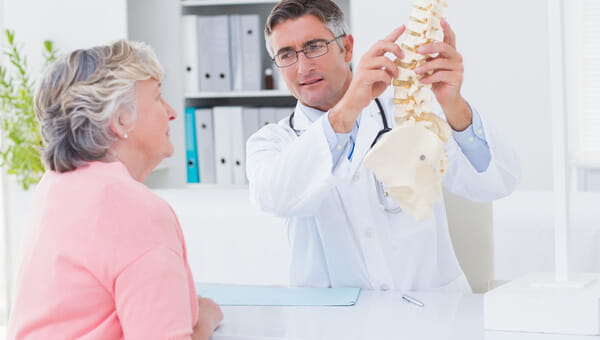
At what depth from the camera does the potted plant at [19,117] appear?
3400 mm

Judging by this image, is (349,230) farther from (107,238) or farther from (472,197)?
(107,238)

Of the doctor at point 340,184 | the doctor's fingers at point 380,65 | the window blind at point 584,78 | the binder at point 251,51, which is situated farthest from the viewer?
the binder at point 251,51

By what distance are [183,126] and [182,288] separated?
Result: 2496mm

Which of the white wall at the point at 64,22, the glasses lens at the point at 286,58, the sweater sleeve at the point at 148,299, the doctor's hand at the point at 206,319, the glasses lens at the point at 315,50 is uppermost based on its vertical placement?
the white wall at the point at 64,22

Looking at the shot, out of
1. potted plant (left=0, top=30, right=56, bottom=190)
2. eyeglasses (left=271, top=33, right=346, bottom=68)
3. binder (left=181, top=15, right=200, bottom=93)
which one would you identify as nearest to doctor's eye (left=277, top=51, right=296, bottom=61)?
eyeglasses (left=271, top=33, right=346, bottom=68)

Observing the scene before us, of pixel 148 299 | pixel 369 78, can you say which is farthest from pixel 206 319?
pixel 369 78

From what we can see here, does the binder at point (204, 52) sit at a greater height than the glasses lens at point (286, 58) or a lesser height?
greater

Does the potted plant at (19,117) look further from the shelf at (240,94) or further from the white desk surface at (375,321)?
the white desk surface at (375,321)

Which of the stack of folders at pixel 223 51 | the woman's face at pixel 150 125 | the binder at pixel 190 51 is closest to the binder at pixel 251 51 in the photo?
the stack of folders at pixel 223 51

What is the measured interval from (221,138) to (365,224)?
189 centimetres

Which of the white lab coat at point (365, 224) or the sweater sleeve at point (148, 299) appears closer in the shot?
the sweater sleeve at point (148, 299)

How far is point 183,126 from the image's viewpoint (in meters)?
3.57

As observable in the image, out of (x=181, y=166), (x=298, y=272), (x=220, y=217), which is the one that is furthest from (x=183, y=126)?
(x=298, y=272)

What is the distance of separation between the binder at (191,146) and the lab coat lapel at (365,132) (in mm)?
1815
